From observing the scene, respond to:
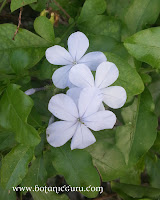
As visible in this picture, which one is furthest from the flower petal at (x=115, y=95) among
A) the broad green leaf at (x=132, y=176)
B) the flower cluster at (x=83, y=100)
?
the broad green leaf at (x=132, y=176)

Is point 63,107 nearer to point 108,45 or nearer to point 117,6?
point 108,45

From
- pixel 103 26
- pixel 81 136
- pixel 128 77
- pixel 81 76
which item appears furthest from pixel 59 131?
pixel 103 26

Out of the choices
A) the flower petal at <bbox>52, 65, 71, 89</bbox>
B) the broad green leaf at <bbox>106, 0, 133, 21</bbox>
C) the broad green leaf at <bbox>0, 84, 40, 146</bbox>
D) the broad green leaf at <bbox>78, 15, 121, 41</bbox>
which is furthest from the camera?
the broad green leaf at <bbox>106, 0, 133, 21</bbox>

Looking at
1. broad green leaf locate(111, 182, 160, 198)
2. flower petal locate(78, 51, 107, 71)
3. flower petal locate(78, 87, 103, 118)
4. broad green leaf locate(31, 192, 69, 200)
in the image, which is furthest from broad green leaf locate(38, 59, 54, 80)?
broad green leaf locate(111, 182, 160, 198)

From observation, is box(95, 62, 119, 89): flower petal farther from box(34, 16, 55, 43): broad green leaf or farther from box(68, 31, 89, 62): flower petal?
box(34, 16, 55, 43): broad green leaf

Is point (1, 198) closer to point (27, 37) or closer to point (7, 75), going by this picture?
point (7, 75)

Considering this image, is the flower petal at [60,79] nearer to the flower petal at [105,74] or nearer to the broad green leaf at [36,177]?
the flower petal at [105,74]
